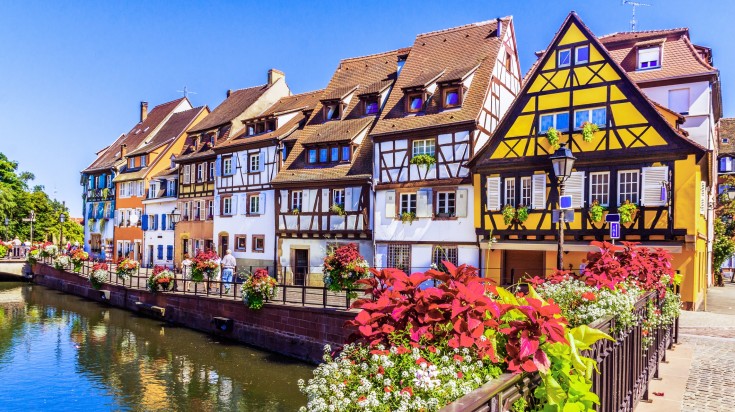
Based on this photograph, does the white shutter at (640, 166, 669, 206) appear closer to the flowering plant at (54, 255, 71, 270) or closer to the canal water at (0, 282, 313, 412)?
the canal water at (0, 282, 313, 412)

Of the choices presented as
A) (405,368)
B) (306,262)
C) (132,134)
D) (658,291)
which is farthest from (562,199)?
(132,134)

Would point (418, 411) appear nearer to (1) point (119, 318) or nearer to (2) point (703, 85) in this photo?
(2) point (703, 85)

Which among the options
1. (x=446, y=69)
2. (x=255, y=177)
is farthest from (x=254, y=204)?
(x=446, y=69)

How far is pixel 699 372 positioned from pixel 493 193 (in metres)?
13.1

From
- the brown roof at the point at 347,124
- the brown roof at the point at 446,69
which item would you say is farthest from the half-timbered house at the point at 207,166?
the brown roof at the point at 446,69

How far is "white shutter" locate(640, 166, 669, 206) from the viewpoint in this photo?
739 inches

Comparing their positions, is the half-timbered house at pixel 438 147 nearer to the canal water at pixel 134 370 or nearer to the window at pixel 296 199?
the window at pixel 296 199

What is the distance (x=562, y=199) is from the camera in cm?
1230

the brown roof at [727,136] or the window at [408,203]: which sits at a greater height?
the brown roof at [727,136]

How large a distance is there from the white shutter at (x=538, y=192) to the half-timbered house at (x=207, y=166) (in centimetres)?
1965

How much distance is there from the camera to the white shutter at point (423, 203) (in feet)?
80.5

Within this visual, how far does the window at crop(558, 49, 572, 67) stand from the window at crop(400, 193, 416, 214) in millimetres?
8239

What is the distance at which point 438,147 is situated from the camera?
24.4m

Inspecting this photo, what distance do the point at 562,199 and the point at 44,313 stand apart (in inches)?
1156
